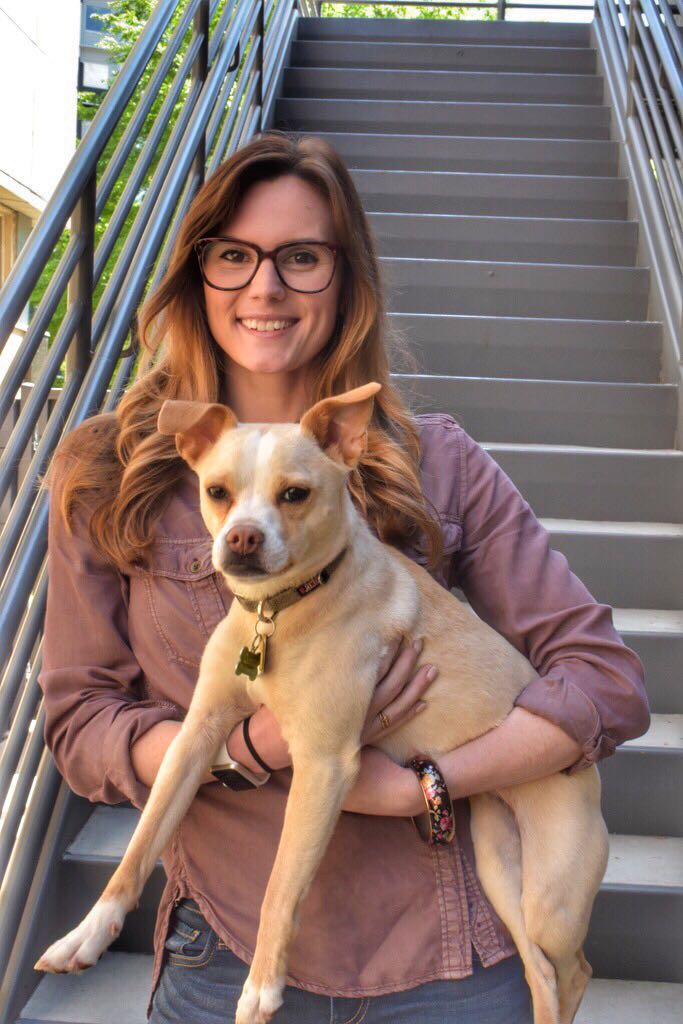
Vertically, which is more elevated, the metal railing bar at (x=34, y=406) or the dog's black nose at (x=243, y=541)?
the metal railing bar at (x=34, y=406)

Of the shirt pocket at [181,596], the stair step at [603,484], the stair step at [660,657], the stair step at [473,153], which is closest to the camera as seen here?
the shirt pocket at [181,596]

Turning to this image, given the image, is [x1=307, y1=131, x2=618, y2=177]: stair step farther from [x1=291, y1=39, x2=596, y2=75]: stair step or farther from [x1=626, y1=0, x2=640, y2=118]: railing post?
[x1=291, y1=39, x2=596, y2=75]: stair step

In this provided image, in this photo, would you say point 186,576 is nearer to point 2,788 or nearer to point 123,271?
point 2,788

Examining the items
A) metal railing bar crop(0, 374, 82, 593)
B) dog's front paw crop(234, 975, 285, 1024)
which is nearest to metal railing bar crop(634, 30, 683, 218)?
metal railing bar crop(0, 374, 82, 593)

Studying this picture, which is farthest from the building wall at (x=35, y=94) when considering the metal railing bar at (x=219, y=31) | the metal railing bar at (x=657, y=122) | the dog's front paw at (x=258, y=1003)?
the dog's front paw at (x=258, y=1003)

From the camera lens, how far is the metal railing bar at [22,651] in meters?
1.99

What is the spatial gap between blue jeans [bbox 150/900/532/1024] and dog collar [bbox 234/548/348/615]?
44cm

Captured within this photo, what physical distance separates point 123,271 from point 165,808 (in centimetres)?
163

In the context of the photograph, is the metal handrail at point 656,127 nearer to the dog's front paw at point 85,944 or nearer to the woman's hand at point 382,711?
the woman's hand at point 382,711

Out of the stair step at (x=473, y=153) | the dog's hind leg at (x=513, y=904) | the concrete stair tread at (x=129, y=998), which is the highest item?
the stair step at (x=473, y=153)

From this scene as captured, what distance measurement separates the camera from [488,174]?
507 cm

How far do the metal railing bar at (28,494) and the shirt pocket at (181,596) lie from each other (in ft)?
1.53

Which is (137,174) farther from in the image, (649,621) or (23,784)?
(649,621)

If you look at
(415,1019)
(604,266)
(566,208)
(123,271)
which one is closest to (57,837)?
(415,1019)
